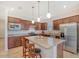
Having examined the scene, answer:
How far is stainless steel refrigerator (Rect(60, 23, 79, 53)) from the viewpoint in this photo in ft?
13.6

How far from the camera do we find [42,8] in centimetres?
372

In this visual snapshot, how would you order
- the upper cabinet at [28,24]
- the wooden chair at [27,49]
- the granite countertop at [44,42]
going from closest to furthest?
the granite countertop at [44,42]
the wooden chair at [27,49]
the upper cabinet at [28,24]

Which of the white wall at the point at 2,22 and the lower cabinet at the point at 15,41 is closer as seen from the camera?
the lower cabinet at the point at 15,41

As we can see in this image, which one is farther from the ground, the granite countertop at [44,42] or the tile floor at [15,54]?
the granite countertop at [44,42]

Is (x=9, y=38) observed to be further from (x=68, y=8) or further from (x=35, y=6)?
(x=68, y=8)

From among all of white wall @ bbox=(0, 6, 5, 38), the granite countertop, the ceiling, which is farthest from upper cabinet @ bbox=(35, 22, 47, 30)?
white wall @ bbox=(0, 6, 5, 38)

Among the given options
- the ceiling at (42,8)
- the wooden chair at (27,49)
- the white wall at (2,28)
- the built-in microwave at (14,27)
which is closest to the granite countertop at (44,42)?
the wooden chair at (27,49)

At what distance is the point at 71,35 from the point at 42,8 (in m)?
1.71

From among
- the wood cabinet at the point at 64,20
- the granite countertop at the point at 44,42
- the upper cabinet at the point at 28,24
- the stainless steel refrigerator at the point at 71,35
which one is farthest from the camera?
the stainless steel refrigerator at the point at 71,35

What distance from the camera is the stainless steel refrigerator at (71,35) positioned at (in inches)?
163

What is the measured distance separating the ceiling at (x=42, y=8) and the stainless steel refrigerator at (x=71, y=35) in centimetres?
53

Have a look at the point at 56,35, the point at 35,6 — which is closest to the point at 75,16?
the point at 56,35

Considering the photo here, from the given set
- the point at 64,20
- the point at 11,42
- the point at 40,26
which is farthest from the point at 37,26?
the point at 64,20

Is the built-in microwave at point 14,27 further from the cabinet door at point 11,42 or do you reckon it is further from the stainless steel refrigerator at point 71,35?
the stainless steel refrigerator at point 71,35
